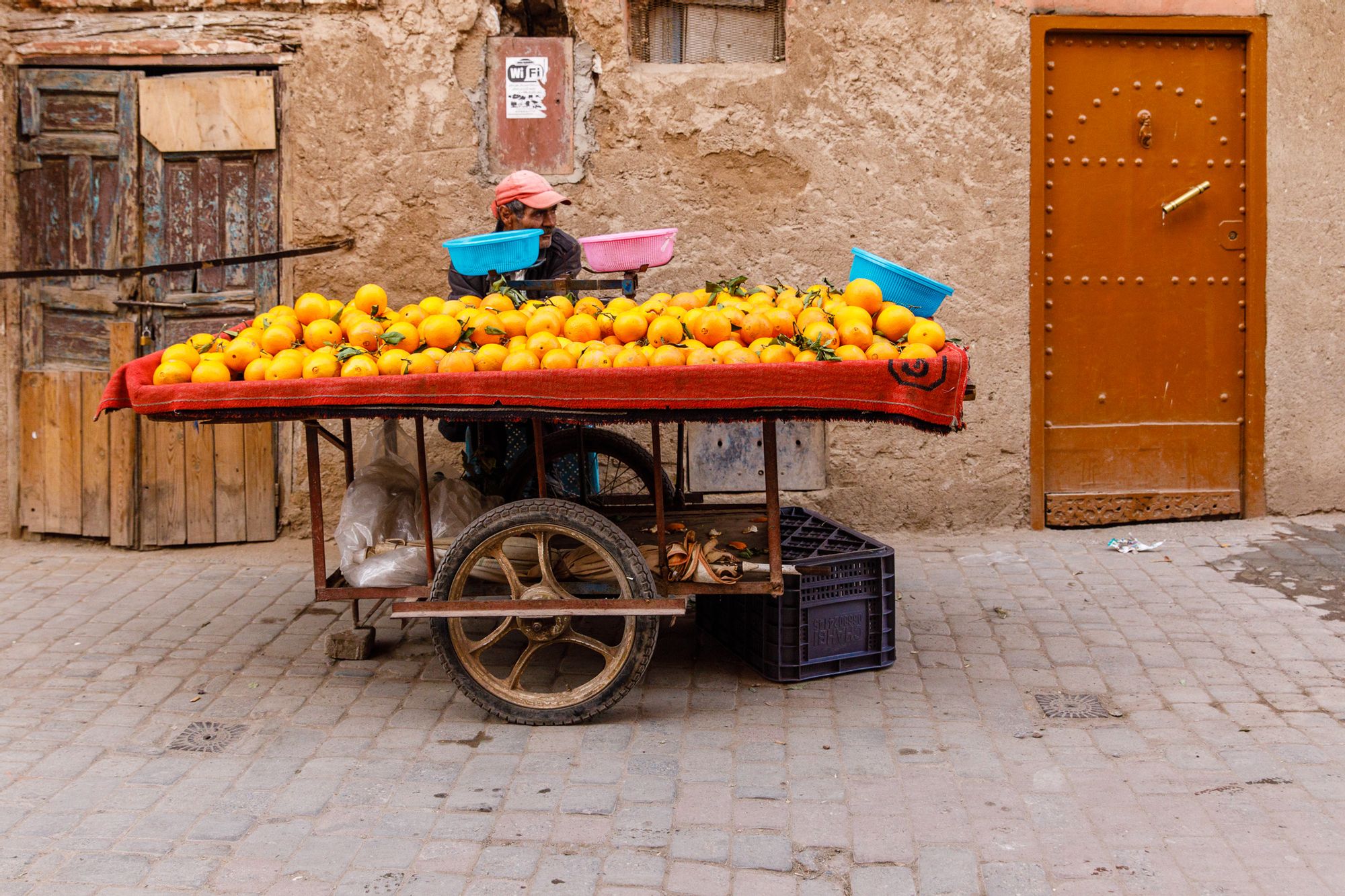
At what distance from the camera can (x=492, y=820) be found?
3.54 meters

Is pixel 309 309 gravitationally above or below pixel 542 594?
above

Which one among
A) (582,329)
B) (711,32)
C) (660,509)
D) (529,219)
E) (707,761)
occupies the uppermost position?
(711,32)

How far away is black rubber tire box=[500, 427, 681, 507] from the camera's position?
5445 mm

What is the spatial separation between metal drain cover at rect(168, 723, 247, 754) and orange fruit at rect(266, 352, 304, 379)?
1.19 metres

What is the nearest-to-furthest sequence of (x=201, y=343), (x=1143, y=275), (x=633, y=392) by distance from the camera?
(x=633, y=392) < (x=201, y=343) < (x=1143, y=275)

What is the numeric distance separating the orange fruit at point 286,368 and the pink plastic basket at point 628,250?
123cm

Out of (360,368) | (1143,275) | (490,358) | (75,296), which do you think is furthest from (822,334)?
(75,296)

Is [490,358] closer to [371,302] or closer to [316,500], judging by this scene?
[371,302]

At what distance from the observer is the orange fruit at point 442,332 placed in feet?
13.6

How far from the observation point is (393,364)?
3.99 m

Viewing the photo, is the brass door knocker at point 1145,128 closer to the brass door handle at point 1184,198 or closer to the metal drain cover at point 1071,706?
the brass door handle at point 1184,198

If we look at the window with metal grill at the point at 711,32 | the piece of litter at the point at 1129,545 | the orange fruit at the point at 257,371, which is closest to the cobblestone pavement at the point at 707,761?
the piece of litter at the point at 1129,545

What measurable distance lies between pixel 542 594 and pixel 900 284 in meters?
1.66

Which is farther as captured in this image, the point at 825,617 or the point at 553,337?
the point at 825,617
